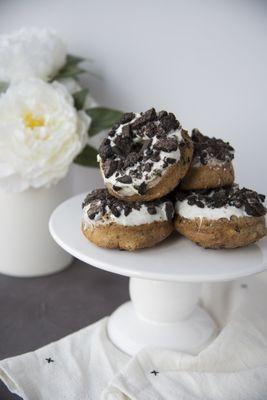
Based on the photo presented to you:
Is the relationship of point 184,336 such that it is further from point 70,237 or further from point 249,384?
point 70,237

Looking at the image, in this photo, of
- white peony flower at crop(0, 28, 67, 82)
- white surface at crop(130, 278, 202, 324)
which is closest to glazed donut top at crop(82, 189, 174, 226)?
white surface at crop(130, 278, 202, 324)

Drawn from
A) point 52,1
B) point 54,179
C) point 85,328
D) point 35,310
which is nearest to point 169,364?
point 85,328

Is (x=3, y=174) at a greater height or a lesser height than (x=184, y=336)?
greater

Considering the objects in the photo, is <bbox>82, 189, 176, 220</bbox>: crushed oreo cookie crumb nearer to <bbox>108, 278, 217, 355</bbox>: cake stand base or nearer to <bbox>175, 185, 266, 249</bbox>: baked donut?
<bbox>175, 185, 266, 249</bbox>: baked donut

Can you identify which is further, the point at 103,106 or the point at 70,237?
the point at 103,106

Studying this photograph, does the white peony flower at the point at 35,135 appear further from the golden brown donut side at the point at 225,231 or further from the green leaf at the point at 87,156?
the golden brown donut side at the point at 225,231

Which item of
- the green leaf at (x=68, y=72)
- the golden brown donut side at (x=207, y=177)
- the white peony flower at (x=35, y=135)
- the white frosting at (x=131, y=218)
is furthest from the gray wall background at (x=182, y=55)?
the white frosting at (x=131, y=218)

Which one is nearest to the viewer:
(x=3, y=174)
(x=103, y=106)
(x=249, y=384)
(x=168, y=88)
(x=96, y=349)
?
(x=249, y=384)
